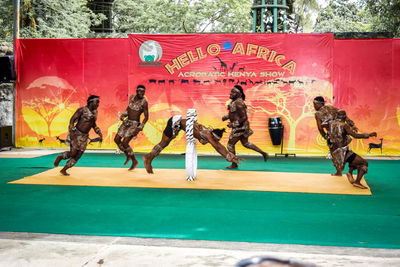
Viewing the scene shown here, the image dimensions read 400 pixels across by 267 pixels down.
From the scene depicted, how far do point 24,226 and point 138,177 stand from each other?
356 cm

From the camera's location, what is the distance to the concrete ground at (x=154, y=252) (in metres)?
3.98

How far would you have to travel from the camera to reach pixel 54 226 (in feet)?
17.2

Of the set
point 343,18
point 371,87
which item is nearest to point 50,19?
point 371,87

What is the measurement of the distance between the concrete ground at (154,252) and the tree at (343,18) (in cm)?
3362

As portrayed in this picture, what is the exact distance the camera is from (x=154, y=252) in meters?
4.27

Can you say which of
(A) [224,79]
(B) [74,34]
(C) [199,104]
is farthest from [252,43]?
(B) [74,34]

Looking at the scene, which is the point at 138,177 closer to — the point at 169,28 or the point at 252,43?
the point at 252,43

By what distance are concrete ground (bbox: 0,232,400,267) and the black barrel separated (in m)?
8.07

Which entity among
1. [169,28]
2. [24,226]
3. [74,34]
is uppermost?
[169,28]

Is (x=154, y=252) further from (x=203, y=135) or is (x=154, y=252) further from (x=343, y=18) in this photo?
(x=343, y=18)

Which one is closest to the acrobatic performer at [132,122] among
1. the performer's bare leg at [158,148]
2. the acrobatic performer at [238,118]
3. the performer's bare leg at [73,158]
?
the performer's bare leg at [158,148]

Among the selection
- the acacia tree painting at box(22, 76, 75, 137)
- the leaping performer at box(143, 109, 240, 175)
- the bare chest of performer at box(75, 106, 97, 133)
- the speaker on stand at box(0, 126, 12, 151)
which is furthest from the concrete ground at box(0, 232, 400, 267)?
the speaker on stand at box(0, 126, 12, 151)

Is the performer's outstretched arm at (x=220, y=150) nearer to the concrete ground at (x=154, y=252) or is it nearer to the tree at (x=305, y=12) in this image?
the concrete ground at (x=154, y=252)

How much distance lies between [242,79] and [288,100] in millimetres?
1393
